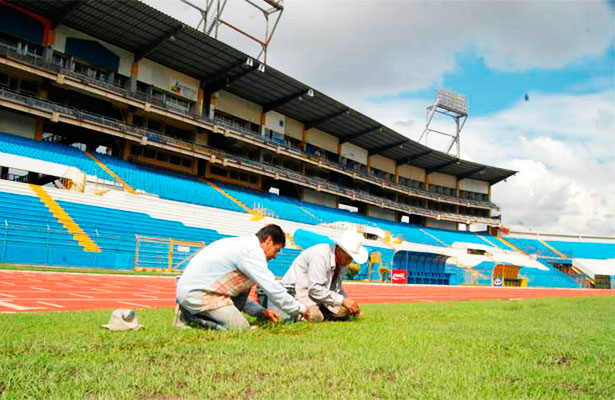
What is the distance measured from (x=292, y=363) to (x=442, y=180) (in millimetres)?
61878

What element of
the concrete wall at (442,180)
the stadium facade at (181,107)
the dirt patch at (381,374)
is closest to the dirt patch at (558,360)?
the dirt patch at (381,374)

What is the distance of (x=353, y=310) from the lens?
6121 mm

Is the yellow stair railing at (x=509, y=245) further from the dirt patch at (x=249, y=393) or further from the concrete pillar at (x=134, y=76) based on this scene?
the dirt patch at (x=249, y=393)

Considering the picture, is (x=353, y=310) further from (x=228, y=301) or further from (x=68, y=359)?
(x=68, y=359)

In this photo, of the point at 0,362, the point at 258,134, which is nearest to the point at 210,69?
the point at 258,134

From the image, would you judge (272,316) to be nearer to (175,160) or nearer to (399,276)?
(399,276)

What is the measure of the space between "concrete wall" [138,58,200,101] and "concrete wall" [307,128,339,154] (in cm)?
1358

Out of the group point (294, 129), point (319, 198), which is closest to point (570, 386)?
point (294, 129)

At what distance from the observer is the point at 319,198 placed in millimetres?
47844

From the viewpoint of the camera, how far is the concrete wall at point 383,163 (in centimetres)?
5506

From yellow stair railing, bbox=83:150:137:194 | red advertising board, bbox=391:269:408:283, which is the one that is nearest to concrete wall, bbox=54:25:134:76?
yellow stair railing, bbox=83:150:137:194

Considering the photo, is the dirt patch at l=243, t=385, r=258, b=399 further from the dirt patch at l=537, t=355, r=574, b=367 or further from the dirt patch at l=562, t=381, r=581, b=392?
the dirt patch at l=537, t=355, r=574, b=367

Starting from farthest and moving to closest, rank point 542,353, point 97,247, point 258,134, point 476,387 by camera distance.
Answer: point 258,134, point 97,247, point 542,353, point 476,387

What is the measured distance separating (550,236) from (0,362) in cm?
6978
